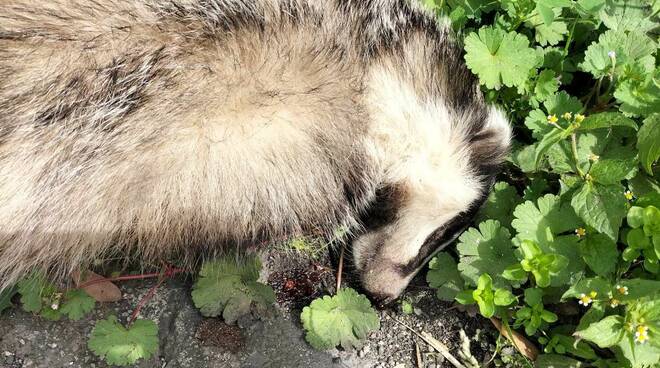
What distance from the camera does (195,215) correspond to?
2533 millimetres

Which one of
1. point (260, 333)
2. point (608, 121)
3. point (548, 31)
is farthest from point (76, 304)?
point (548, 31)

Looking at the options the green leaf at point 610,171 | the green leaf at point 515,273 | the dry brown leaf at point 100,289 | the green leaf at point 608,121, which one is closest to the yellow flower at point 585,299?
the green leaf at point 515,273

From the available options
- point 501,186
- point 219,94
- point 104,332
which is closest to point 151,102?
point 219,94

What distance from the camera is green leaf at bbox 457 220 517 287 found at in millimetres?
2842

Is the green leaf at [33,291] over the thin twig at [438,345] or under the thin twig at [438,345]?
over

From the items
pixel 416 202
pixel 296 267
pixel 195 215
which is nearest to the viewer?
pixel 195 215

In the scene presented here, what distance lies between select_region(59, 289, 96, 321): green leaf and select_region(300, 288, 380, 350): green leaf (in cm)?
88

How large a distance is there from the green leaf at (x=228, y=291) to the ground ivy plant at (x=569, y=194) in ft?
2.40

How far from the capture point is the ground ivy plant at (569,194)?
8.56ft

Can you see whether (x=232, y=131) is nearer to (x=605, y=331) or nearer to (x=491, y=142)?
(x=491, y=142)

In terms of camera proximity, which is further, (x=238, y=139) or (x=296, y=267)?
(x=296, y=267)

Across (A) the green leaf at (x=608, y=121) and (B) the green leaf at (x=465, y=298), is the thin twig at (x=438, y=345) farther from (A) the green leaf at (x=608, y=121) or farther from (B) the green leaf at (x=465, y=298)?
(A) the green leaf at (x=608, y=121)

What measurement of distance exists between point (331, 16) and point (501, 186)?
1.02m

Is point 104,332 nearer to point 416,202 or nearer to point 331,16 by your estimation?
point 416,202
